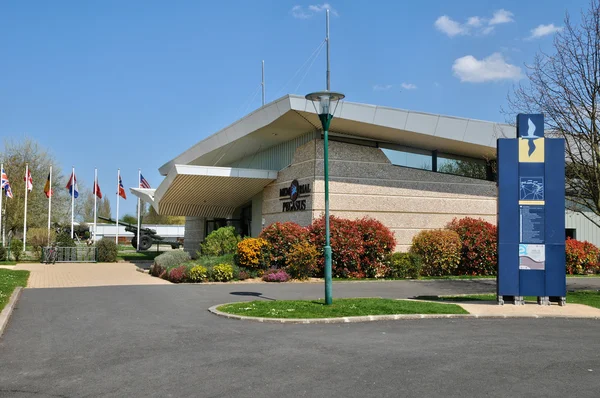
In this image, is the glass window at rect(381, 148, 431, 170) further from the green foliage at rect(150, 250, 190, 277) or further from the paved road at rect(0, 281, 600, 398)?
the paved road at rect(0, 281, 600, 398)

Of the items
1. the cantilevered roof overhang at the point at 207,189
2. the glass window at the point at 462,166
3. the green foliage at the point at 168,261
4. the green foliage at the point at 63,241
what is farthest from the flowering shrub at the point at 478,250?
the green foliage at the point at 63,241

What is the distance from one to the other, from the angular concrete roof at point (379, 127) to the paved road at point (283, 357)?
1147cm

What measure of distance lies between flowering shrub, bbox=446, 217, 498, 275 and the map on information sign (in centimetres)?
1074

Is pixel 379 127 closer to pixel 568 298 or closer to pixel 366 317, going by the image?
pixel 568 298

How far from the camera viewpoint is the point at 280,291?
17109 mm

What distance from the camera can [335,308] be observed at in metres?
12.3

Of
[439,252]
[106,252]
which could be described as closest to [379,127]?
[439,252]

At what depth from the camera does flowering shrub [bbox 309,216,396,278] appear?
2197 centimetres

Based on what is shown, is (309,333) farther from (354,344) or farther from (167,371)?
(167,371)

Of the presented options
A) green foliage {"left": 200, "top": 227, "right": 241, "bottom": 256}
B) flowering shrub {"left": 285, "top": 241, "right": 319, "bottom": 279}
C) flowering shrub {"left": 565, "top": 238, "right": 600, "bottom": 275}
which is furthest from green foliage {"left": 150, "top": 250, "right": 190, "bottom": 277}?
flowering shrub {"left": 565, "top": 238, "right": 600, "bottom": 275}

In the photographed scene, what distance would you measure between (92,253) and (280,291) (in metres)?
20.5

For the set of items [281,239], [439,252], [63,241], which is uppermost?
[281,239]

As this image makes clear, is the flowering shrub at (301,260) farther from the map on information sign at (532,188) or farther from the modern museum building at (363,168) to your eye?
the map on information sign at (532,188)

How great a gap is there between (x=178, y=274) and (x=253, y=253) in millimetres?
2791
